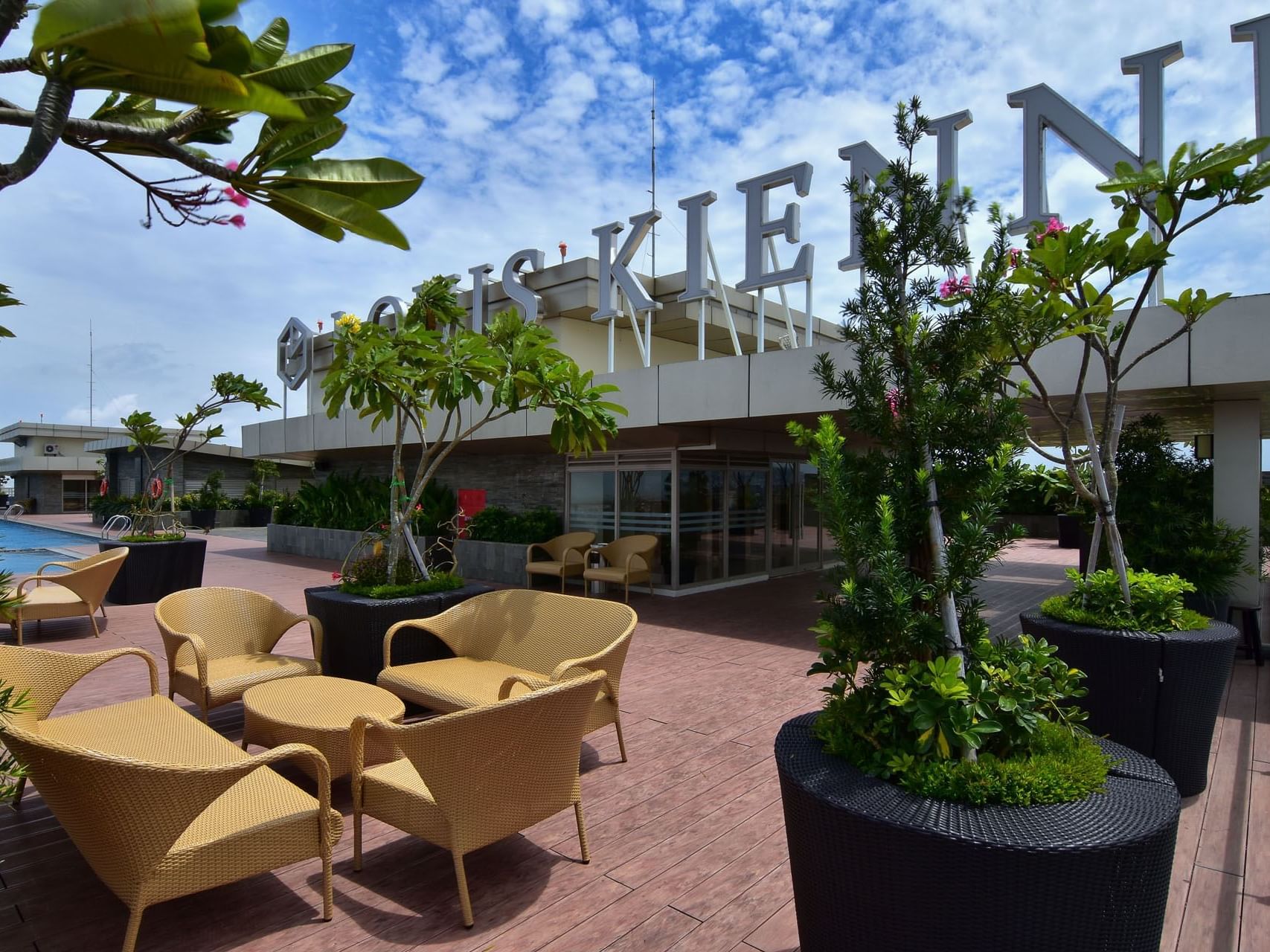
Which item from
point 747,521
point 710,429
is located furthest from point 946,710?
point 747,521

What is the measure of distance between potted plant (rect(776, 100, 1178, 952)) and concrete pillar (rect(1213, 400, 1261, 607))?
5.32 meters

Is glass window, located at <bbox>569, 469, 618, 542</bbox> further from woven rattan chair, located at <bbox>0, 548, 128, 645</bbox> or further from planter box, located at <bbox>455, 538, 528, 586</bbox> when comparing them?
woven rattan chair, located at <bbox>0, 548, 128, 645</bbox>

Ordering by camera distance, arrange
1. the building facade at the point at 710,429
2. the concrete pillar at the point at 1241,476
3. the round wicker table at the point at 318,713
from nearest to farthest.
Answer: the round wicker table at the point at 318,713 → the building facade at the point at 710,429 → the concrete pillar at the point at 1241,476

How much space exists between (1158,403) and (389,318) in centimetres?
1455

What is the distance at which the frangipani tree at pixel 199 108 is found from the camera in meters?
0.81

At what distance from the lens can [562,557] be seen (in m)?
10.8

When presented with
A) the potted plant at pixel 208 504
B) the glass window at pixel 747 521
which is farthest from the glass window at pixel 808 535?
the potted plant at pixel 208 504

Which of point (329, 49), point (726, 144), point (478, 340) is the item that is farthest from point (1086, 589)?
point (726, 144)

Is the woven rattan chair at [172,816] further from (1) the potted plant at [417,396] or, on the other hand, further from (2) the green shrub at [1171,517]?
(2) the green shrub at [1171,517]

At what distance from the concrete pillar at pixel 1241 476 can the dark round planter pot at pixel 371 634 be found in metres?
6.70

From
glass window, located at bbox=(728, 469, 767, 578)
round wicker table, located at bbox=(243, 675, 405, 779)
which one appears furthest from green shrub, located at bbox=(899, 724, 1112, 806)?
glass window, located at bbox=(728, 469, 767, 578)

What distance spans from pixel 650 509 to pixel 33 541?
76.8 ft

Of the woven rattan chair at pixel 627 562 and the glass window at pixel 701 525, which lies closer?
the woven rattan chair at pixel 627 562

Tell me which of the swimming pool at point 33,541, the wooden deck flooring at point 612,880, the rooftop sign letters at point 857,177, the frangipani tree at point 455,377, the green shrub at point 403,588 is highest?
the rooftop sign letters at point 857,177
